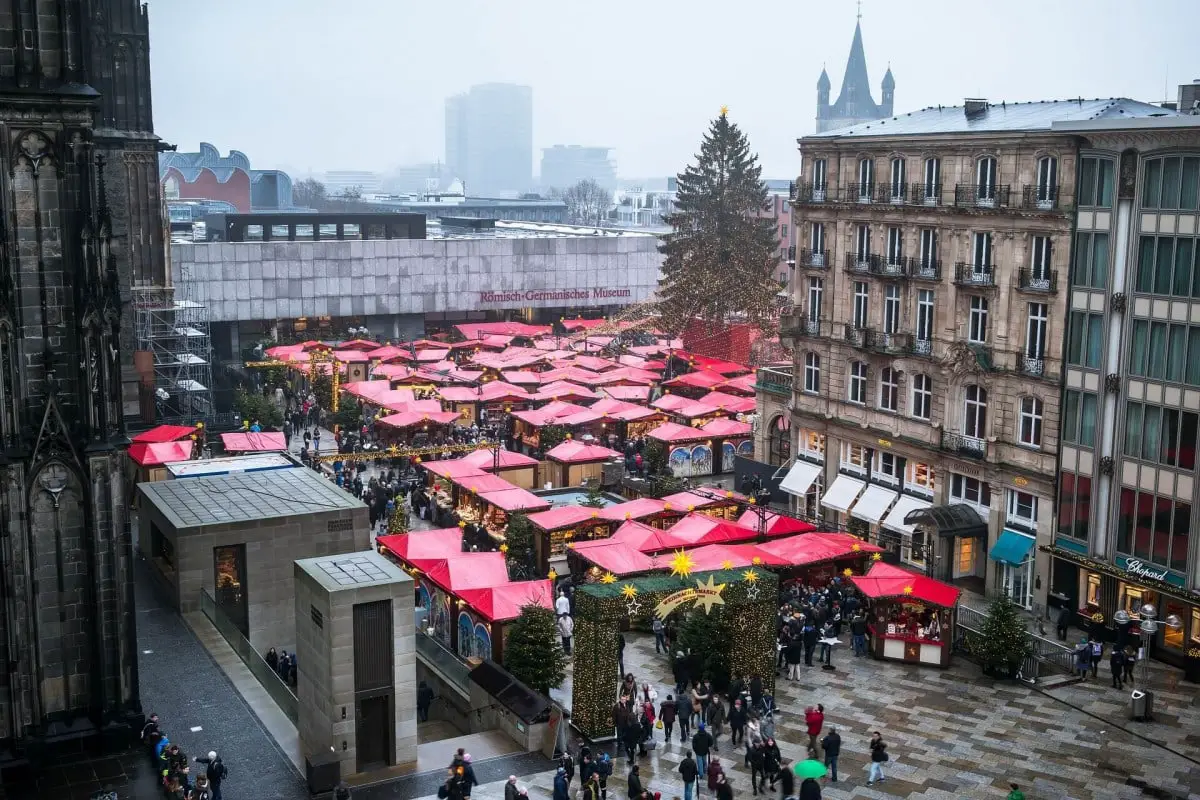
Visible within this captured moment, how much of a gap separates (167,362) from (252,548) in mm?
30810

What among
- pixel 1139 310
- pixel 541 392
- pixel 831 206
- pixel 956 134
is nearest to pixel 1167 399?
pixel 1139 310

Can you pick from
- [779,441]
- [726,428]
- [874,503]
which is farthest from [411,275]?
[874,503]

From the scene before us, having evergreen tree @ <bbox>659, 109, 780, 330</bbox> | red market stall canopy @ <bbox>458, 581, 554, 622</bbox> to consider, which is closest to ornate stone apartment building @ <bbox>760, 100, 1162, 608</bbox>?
red market stall canopy @ <bbox>458, 581, 554, 622</bbox>

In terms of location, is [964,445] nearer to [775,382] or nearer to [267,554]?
[775,382]

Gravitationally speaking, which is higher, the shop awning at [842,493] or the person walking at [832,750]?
the shop awning at [842,493]

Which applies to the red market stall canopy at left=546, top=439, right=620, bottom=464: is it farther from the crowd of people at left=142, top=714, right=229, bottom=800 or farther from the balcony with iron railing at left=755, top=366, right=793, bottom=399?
the crowd of people at left=142, top=714, right=229, bottom=800

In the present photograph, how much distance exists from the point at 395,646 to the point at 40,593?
6.88 meters

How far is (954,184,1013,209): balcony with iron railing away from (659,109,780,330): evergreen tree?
35.0 metres

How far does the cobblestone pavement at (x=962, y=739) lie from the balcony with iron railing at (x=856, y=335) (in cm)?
1432

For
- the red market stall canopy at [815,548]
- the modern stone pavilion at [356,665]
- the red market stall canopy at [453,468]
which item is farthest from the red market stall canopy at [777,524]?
the modern stone pavilion at [356,665]

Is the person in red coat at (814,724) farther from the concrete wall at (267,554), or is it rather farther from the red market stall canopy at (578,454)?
the red market stall canopy at (578,454)

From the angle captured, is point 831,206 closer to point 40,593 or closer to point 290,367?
point 40,593

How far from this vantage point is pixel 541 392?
65.1 m

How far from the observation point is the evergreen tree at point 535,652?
97.4 feet
